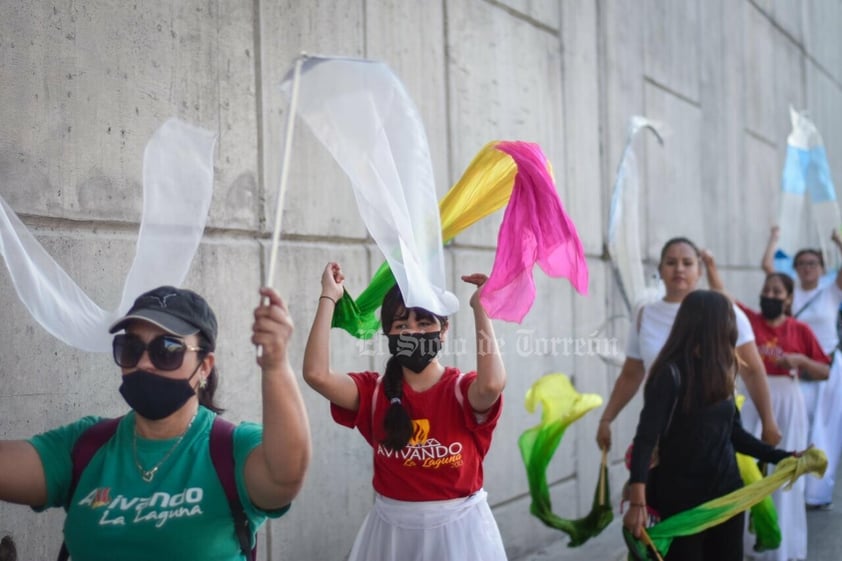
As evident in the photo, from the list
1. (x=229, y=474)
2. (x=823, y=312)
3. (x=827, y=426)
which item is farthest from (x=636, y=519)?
(x=823, y=312)

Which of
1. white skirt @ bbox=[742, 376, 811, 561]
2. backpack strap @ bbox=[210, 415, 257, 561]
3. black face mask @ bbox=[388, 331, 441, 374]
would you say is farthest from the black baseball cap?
white skirt @ bbox=[742, 376, 811, 561]

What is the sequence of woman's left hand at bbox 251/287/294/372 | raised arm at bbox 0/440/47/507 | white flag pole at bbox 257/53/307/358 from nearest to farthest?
woman's left hand at bbox 251/287/294/372 → white flag pole at bbox 257/53/307/358 → raised arm at bbox 0/440/47/507

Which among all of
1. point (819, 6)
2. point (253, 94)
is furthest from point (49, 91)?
point (819, 6)

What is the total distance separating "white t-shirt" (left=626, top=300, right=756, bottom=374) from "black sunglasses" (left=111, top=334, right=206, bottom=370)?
10.6ft

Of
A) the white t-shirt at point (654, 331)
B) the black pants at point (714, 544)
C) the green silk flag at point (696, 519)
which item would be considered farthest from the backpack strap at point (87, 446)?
the white t-shirt at point (654, 331)

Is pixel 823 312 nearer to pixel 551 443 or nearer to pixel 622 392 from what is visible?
pixel 622 392

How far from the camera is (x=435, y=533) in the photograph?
3.25 meters

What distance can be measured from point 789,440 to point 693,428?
2.89 m

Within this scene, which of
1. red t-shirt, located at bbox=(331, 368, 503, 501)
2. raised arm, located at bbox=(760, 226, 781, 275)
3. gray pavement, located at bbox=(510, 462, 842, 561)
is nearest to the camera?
red t-shirt, located at bbox=(331, 368, 503, 501)

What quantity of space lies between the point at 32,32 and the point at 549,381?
2927 mm

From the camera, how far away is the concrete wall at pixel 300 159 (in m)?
3.32

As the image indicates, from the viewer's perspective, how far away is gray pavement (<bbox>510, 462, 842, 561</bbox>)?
6.19 metres

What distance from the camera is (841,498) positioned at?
307 inches

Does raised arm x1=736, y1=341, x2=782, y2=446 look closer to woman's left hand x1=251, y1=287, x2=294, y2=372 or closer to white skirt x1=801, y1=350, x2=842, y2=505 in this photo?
white skirt x1=801, y1=350, x2=842, y2=505
